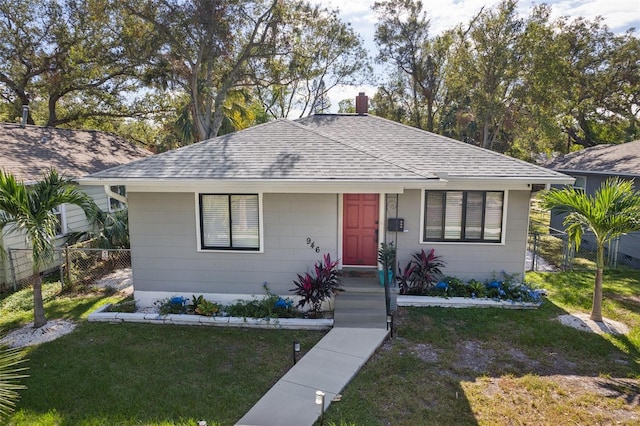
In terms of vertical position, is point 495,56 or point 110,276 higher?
point 495,56

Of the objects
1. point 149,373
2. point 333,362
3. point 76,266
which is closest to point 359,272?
point 333,362

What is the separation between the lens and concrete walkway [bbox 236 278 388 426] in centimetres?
500

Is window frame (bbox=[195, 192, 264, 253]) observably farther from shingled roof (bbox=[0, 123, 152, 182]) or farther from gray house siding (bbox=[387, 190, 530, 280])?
shingled roof (bbox=[0, 123, 152, 182])

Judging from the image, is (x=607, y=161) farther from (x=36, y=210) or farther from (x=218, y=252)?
(x=36, y=210)

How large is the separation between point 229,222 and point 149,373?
3478 millimetres

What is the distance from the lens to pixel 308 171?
7.93 metres

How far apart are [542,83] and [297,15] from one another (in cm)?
1270

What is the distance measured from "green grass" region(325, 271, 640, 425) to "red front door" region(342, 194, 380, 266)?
166 cm

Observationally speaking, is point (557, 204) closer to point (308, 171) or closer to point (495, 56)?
point (308, 171)

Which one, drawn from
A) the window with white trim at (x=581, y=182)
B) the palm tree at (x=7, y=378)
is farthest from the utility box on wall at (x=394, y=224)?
the window with white trim at (x=581, y=182)

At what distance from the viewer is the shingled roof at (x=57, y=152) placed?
11531mm

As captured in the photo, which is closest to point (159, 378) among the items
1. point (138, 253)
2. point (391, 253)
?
point (138, 253)

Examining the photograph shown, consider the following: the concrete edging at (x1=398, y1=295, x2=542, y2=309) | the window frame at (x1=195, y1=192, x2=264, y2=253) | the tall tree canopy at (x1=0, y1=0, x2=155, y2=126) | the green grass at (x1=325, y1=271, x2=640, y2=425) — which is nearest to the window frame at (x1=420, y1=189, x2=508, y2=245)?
the concrete edging at (x1=398, y1=295, x2=542, y2=309)

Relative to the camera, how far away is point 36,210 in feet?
23.5
